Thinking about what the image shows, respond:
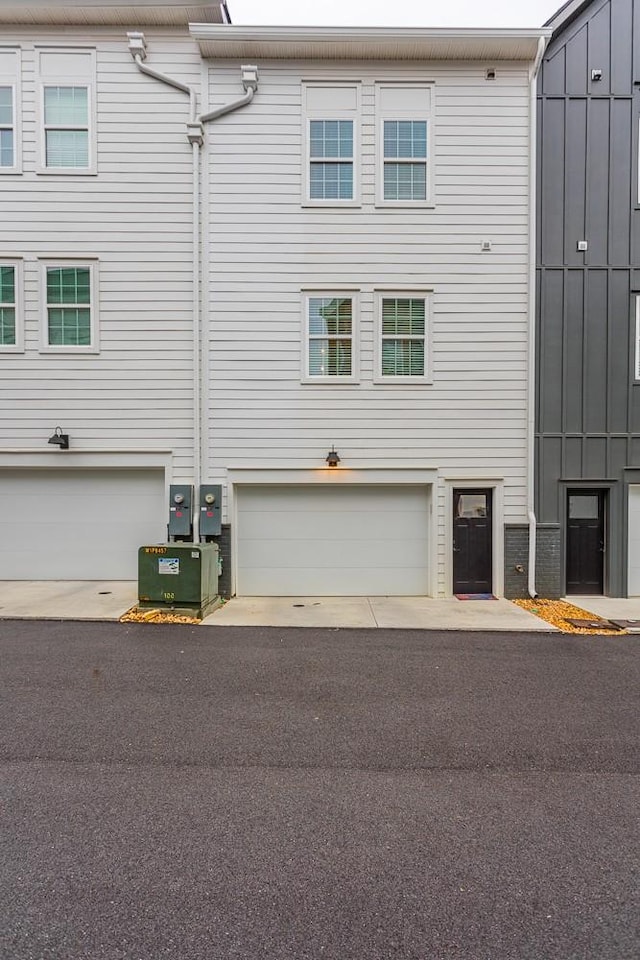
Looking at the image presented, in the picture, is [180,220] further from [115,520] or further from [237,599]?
[237,599]

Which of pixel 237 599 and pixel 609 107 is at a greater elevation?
pixel 609 107

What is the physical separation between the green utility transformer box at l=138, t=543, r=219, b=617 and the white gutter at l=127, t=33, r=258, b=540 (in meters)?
1.11

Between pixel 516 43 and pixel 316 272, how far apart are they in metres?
4.77

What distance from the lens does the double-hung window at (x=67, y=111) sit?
27.5ft

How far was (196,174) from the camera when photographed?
8312 mm

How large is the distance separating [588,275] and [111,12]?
352 inches

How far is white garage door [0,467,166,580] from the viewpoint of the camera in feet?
28.7

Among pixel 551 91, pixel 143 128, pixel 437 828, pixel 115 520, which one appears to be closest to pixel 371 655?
pixel 437 828

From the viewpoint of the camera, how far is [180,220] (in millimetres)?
8422

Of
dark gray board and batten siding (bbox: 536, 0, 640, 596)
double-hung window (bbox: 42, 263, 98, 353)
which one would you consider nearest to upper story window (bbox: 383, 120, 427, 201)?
dark gray board and batten siding (bbox: 536, 0, 640, 596)

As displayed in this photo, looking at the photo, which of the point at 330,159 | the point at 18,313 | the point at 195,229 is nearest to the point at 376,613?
the point at 195,229

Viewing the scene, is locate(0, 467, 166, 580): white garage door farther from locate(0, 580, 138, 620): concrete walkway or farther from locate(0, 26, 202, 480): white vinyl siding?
locate(0, 26, 202, 480): white vinyl siding

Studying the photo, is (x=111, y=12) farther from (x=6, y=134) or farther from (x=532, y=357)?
(x=532, y=357)

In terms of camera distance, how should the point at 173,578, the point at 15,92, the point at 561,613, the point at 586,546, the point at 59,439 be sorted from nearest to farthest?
the point at 173,578 → the point at 561,613 → the point at 59,439 → the point at 15,92 → the point at 586,546
